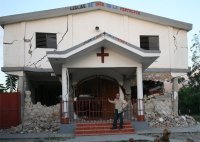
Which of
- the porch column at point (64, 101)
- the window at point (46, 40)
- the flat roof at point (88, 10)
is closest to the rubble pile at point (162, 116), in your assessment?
the porch column at point (64, 101)

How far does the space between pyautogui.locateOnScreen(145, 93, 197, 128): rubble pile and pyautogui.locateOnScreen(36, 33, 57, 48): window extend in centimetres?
Answer: 635

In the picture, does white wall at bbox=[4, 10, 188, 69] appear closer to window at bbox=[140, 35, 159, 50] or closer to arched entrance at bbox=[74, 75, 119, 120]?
window at bbox=[140, 35, 159, 50]

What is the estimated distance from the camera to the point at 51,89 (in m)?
29.1

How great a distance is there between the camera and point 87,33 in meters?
22.6

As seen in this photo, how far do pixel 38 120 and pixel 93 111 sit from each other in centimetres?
344

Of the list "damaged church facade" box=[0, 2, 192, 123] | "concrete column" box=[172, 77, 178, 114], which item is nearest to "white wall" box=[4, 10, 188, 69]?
"damaged church facade" box=[0, 2, 192, 123]

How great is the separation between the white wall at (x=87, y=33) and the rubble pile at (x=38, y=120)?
2426mm

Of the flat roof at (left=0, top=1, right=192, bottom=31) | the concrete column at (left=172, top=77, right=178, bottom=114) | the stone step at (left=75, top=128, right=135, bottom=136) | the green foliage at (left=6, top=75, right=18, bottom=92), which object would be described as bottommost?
the stone step at (left=75, top=128, right=135, bottom=136)

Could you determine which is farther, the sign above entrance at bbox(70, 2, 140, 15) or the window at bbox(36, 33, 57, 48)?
the window at bbox(36, 33, 57, 48)

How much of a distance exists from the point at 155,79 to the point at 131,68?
4.78 meters

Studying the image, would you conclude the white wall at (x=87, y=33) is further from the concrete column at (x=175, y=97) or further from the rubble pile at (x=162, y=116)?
the rubble pile at (x=162, y=116)

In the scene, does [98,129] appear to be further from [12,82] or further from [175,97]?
[12,82]

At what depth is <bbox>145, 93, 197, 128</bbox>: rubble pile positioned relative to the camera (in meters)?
19.5

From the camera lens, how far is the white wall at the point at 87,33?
72.1 feet
